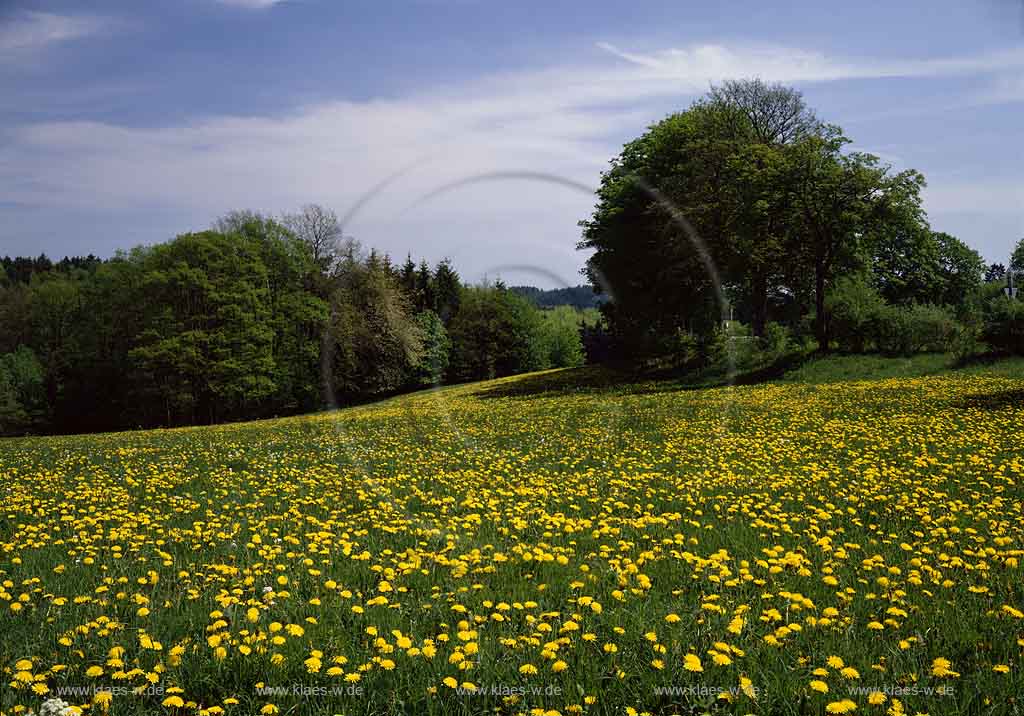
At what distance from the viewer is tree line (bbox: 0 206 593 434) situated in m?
45.6

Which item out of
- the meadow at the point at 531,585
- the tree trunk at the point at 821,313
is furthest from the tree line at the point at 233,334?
the meadow at the point at 531,585

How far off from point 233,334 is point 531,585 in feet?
148

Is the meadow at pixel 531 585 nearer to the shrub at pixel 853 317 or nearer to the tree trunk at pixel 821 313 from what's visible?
the shrub at pixel 853 317

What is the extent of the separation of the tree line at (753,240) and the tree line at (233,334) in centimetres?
1881

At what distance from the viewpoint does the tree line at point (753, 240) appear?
29.6 meters

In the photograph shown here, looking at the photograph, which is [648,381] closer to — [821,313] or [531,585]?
[821,313]

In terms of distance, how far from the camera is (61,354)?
61.4 m

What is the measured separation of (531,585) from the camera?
5.39m

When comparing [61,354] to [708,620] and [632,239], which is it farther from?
[708,620]

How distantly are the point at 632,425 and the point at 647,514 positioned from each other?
31.3 feet
